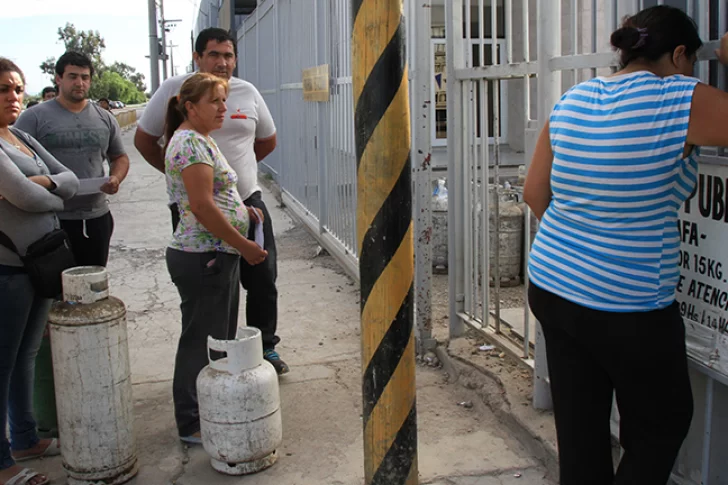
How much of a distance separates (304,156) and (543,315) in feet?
23.9

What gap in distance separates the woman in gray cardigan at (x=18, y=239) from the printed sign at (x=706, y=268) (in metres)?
2.77

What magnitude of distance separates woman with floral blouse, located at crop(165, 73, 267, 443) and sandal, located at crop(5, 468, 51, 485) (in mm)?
715

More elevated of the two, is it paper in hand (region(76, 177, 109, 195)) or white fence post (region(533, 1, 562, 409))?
white fence post (region(533, 1, 562, 409))

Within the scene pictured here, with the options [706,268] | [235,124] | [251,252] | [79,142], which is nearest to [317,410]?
[251,252]

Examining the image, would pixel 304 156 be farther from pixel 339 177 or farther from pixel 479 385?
pixel 479 385

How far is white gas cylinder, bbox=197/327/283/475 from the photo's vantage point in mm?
3564

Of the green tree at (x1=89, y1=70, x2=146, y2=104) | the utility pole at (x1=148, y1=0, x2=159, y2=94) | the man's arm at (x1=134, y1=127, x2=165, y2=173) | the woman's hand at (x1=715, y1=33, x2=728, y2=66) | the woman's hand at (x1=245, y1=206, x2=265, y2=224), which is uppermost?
the green tree at (x1=89, y1=70, x2=146, y2=104)

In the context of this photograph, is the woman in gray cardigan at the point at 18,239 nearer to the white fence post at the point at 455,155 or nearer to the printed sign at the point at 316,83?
the white fence post at the point at 455,155

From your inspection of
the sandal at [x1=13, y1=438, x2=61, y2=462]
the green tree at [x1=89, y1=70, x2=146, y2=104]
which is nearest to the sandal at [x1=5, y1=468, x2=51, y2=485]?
the sandal at [x1=13, y1=438, x2=61, y2=462]

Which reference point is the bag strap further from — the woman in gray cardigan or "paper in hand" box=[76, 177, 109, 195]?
"paper in hand" box=[76, 177, 109, 195]

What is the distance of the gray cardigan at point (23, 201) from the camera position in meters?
3.37

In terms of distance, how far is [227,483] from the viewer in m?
3.61

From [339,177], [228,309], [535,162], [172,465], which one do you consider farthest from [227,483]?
[339,177]

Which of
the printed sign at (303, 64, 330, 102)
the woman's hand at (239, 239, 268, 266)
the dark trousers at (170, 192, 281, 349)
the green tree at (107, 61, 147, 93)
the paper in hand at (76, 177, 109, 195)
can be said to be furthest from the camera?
the green tree at (107, 61, 147, 93)
